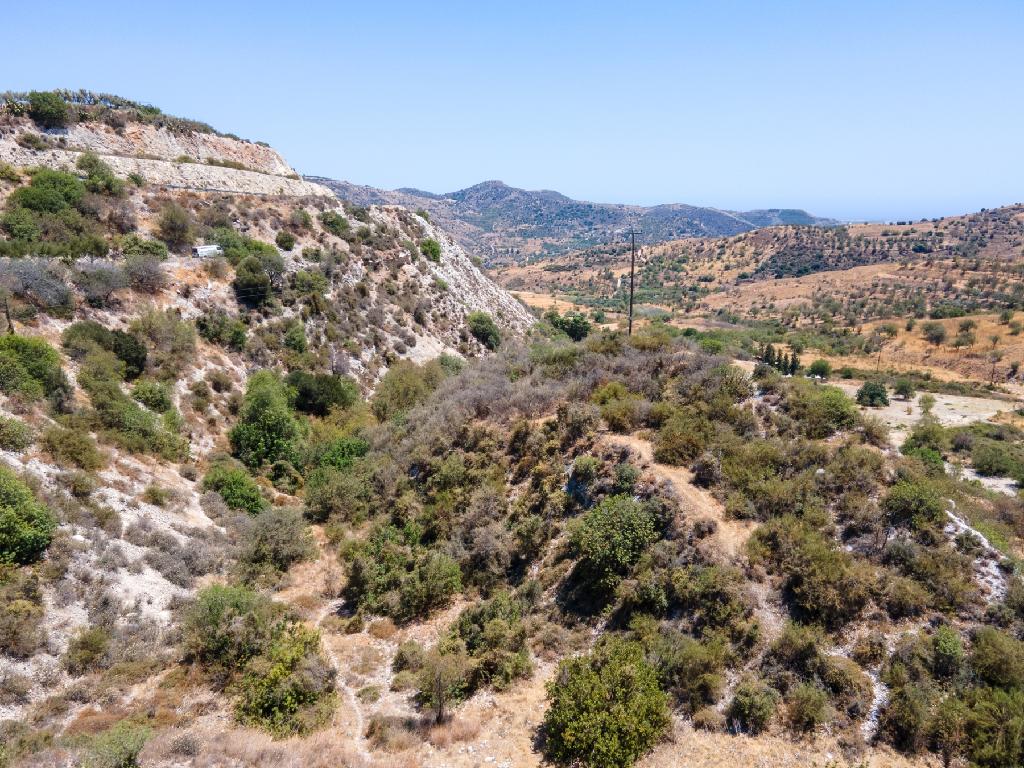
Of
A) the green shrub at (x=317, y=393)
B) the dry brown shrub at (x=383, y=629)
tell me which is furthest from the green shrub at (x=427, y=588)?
the green shrub at (x=317, y=393)

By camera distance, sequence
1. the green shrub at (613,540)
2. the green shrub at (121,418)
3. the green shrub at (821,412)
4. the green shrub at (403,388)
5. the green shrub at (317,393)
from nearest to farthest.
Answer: the green shrub at (613,540), the green shrub at (821,412), the green shrub at (121,418), the green shrub at (317,393), the green shrub at (403,388)

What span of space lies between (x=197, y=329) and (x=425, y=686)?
25040 millimetres

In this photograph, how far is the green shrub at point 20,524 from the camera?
13.2m

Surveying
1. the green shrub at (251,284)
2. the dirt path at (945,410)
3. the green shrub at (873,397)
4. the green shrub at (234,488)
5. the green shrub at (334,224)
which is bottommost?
the dirt path at (945,410)

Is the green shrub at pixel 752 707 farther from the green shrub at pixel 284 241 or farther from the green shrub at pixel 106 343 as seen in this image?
the green shrub at pixel 284 241

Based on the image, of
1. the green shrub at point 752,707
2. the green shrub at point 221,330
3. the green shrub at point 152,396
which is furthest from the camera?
the green shrub at point 221,330

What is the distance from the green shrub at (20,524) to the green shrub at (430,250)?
3936 cm

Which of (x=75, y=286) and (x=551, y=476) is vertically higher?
(x=75, y=286)

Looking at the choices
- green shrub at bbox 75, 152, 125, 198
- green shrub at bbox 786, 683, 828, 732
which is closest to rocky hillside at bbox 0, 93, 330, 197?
green shrub at bbox 75, 152, 125, 198

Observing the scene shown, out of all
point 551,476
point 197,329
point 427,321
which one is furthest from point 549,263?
point 551,476

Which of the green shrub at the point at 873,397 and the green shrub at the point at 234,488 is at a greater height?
the green shrub at the point at 234,488

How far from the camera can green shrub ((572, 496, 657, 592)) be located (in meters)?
14.1

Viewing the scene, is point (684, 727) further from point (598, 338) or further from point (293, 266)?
point (293, 266)

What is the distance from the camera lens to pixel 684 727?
1090 cm
